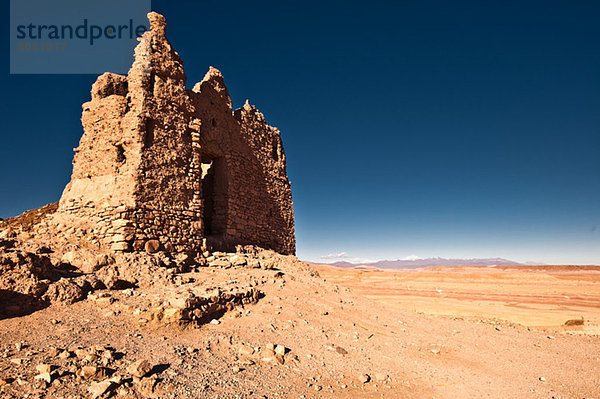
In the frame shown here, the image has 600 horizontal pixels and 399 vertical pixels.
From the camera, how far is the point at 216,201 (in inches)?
425

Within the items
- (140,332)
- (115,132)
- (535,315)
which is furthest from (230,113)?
(535,315)

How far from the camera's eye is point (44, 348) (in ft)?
11.7

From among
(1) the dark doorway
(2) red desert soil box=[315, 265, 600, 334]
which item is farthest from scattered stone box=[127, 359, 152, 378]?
(2) red desert soil box=[315, 265, 600, 334]

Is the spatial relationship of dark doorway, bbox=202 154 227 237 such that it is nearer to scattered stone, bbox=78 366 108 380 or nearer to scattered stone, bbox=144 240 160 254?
scattered stone, bbox=144 240 160 254

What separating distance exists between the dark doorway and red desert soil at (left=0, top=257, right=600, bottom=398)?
2.53m

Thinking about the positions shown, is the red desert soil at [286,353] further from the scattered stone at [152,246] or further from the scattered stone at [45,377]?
the scattered stone at [152,246]

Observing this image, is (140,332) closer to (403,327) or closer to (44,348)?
(44,348)

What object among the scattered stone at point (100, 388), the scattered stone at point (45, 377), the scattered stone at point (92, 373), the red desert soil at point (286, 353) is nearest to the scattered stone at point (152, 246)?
the red desert soil at point (286, 353)

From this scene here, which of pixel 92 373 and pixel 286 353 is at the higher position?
pixel 92 373

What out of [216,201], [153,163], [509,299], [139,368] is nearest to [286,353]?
[139,368]

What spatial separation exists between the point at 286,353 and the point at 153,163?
19.1 ft

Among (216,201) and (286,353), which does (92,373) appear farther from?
(216,201)

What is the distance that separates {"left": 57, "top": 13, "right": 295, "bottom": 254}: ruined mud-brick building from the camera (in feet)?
24.3

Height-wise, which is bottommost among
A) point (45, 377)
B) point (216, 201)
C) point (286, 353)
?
point (286, 353)
